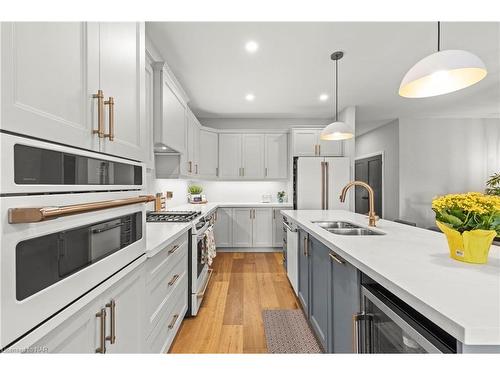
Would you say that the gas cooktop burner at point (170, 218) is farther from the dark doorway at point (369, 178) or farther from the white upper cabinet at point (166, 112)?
the dark doorway at point (369, 178)

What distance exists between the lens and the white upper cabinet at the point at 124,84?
3.15ft

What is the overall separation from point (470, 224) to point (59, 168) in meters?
1.51

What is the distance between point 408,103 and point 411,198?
2.02 meters

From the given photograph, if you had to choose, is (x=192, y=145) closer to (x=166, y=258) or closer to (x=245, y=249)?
(x=245, y=249)

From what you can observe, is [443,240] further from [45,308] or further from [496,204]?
[45,308]

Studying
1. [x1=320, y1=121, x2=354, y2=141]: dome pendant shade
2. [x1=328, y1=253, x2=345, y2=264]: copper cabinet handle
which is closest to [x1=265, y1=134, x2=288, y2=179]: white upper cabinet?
[x1=320, y1=121, x2=354, y2=141]: dome pendant shade

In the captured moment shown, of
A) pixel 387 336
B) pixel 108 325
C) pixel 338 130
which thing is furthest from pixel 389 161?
pixel 108 325

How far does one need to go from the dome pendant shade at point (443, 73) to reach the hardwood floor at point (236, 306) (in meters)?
2.08

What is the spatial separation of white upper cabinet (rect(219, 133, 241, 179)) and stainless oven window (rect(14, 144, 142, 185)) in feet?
12.5

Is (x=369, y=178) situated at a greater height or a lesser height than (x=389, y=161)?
lesser

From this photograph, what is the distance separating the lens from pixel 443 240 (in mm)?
1451

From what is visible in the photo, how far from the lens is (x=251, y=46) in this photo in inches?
98.2

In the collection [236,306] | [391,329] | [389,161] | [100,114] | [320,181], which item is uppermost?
[389,161]
